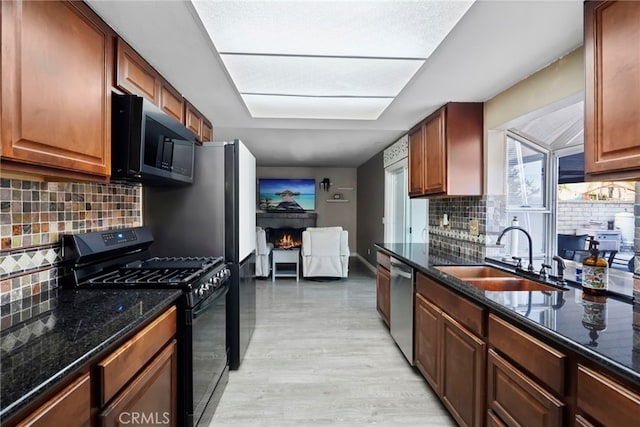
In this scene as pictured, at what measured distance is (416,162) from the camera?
331 centimetres

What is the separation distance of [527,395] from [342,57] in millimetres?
1933

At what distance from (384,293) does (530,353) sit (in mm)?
2104

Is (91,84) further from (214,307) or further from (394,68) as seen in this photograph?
(394,68)

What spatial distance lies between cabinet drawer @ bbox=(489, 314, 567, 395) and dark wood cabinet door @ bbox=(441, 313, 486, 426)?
148 mm

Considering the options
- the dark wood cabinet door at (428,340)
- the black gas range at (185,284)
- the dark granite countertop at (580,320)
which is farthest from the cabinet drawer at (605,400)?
the black gas range at (185,284)

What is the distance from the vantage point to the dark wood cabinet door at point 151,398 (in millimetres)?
1067

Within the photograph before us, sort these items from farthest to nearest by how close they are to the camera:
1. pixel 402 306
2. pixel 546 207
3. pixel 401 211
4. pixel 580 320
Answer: pixel 401 211
pixel 546 207
pixel 402 306
pixel 580 320

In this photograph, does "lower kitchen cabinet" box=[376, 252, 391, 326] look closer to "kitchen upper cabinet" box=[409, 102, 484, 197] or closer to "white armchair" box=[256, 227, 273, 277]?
"kitchen upper cabinet" box=[409, 102, 484, 197]

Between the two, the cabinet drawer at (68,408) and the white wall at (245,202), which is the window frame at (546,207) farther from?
the cabinet drawer at (68,408)

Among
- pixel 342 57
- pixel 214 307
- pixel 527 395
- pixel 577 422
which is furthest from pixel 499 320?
pixel 342 57

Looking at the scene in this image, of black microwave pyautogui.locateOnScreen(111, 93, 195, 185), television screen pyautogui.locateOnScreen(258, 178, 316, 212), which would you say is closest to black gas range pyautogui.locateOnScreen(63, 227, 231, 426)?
black microwave pyautogui.locateOnScreen(111, 93, 195, 185)

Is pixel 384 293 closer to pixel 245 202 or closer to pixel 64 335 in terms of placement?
pixel 245 202

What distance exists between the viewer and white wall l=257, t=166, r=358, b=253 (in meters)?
7.96

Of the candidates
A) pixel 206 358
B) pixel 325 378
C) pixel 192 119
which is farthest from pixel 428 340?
pixel 192 119
